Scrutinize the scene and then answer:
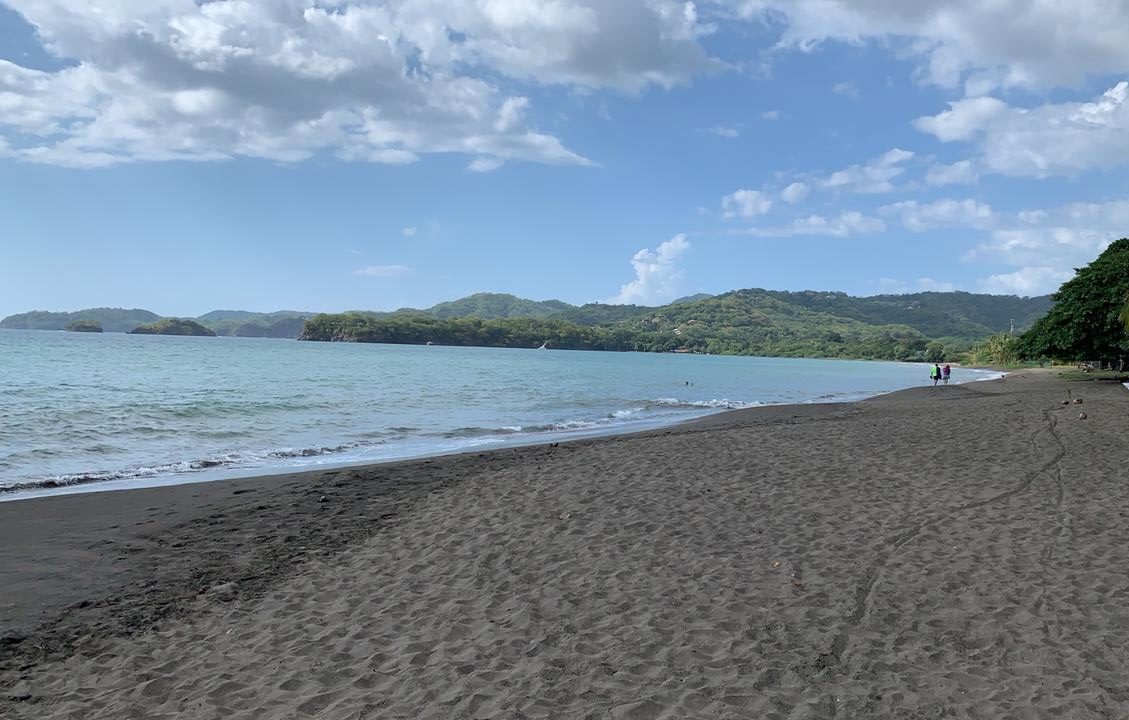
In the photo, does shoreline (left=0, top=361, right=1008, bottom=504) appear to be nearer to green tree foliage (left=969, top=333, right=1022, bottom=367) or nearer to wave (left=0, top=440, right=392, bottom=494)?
wave (left=0, top=440, right=392, bottom=494)

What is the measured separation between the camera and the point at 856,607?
632 centimetres

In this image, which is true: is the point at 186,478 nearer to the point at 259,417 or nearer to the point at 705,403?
the point at 259,417

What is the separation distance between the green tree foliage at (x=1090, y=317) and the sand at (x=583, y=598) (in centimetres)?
3128

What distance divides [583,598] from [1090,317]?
42357 millimetres

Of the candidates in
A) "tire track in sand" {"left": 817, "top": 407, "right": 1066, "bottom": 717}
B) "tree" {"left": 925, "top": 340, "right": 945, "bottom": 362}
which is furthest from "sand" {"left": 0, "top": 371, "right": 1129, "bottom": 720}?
"tree" {"left": 925, "top": 340, "right": 945, "bottom": 362}

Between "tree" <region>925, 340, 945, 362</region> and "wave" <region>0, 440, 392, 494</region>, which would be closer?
"wave" <region>0, 440, 392, 494</region>

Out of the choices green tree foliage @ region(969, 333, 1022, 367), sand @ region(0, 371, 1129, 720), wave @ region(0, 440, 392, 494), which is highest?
green tree foliage @ region(969, 333, 1022, 367)

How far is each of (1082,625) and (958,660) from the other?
145 cm

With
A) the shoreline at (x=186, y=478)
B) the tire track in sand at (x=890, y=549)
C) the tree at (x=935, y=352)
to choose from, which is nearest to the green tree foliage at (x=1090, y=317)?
the tire track in sand at (x=890, y=549)

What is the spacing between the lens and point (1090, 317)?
125ft

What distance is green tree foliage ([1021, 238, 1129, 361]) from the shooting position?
36875mm

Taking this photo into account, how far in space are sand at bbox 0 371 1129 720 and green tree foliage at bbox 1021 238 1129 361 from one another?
31278 mm

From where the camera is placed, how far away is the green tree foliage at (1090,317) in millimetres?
36875

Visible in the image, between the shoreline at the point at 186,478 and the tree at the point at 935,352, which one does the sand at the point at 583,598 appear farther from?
the tree at the point at 935,352
